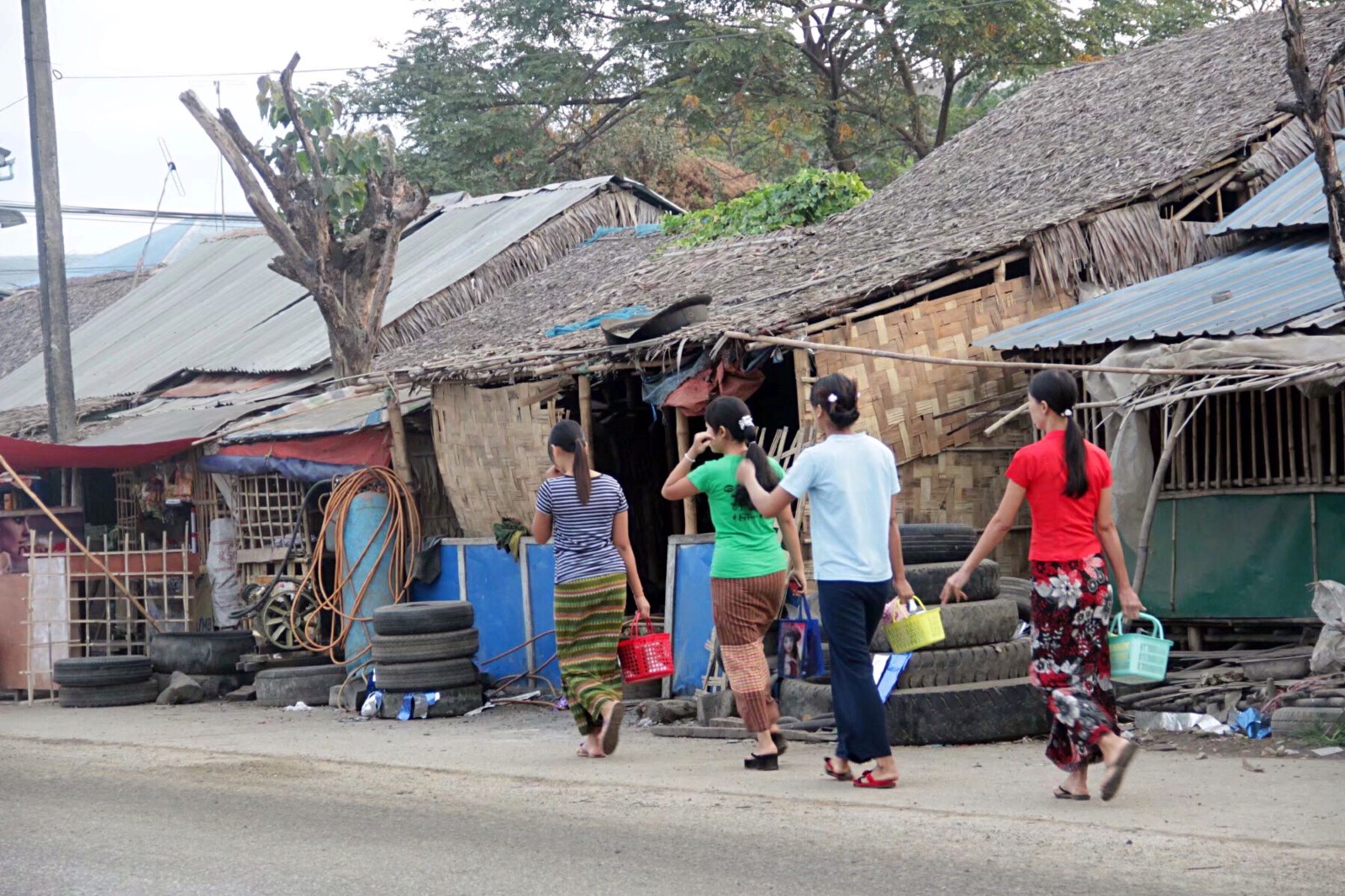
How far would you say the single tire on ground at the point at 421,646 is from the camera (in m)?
11.2

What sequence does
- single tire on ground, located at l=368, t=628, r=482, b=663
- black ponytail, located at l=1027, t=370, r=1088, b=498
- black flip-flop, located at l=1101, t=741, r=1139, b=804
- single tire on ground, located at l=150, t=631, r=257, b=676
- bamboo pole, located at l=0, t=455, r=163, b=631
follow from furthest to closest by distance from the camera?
1. bamboo pole, located at l=0, t=455, r=163, b=631
2. single tire on ground, located at l=150, t=631, r=257, b=676
3. single tire on ground, located at l=368, t=628, r=482, b=663
4. black ponytail, located at l=1027, t=370, r=1088, b=498
5. black flip-flop, located at l=1101, t=741, r=1139, b=804

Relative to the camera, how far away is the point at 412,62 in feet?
99.5

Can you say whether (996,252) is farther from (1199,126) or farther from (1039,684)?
(1039,684)

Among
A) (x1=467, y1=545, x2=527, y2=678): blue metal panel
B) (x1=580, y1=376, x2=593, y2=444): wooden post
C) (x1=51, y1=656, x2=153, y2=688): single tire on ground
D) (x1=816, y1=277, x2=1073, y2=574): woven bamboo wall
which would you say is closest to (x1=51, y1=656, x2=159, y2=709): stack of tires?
(x1=51, y1=656, x2=153, y2=688): single tire on ground

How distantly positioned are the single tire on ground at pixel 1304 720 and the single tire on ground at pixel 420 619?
5.89 metres

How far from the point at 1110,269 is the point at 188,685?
878cm

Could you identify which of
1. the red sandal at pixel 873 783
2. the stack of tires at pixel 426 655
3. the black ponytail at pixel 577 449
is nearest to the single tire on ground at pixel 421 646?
the stack of tires at pixel 426 655

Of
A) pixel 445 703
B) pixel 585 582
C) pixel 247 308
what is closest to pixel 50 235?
pixel 247 308

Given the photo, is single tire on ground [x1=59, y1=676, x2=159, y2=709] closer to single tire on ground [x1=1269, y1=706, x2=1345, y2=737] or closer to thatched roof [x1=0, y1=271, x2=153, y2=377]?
single tire on ground [x1=1269, y1=706, x2=1345, y2=737]

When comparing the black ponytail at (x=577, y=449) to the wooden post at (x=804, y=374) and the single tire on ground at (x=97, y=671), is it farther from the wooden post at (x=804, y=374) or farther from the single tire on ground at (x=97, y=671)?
the single tire on ground at (x=97, y=671)

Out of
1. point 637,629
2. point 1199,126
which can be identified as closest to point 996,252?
point 1199,126

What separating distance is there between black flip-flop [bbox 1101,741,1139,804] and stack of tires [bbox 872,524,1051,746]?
209cm

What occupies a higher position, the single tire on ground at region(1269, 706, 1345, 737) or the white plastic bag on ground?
the white plastic bag on ground

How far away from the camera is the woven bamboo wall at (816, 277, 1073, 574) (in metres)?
11.0
